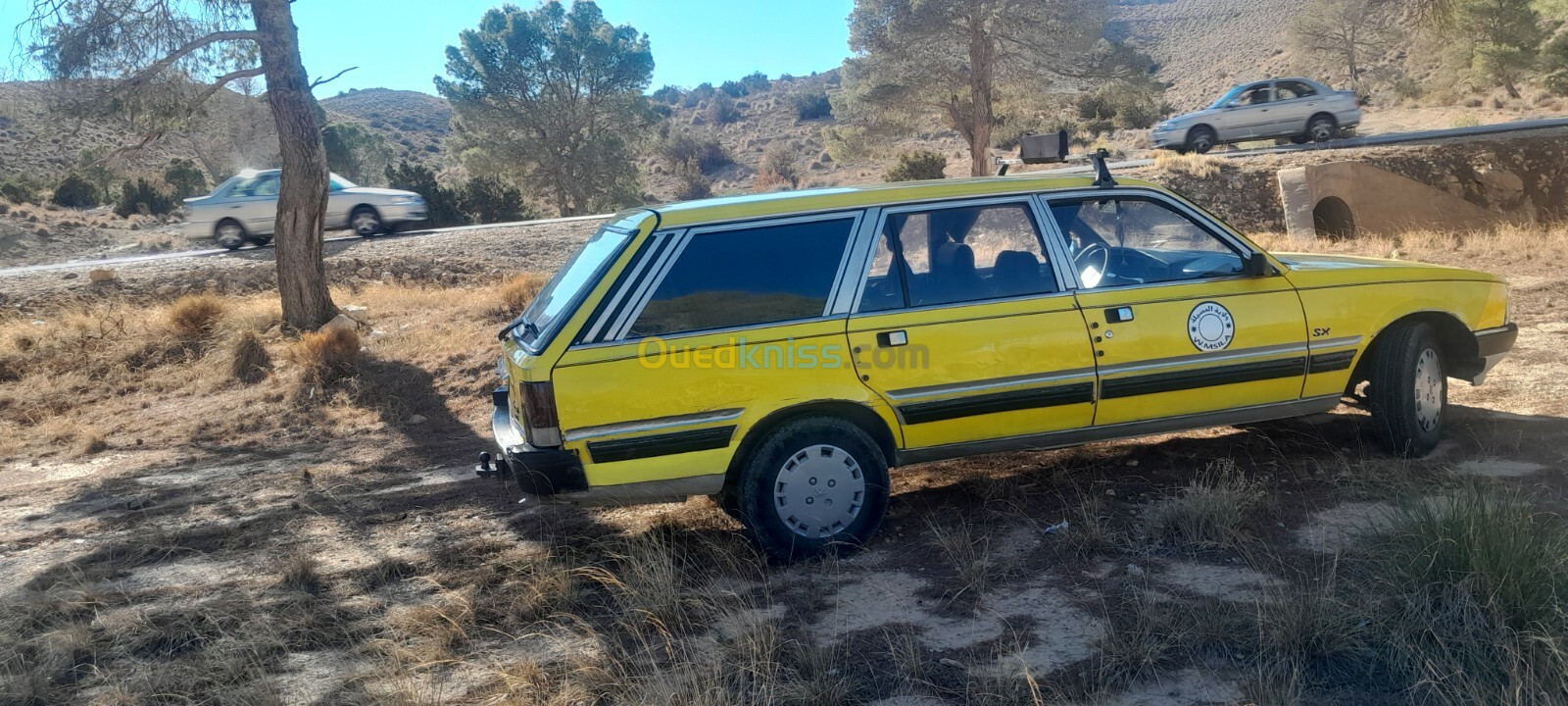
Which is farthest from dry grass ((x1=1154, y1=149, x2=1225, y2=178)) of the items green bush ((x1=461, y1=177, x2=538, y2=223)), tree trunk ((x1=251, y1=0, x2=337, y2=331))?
green bush ((x1=461, y1=177, x2=538, y2=223))

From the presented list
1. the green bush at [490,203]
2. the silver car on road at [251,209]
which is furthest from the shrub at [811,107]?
the silver car on road at [251,209]

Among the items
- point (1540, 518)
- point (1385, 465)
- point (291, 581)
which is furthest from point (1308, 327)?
point (291, 581)

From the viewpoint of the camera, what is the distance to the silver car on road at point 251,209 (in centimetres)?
1895

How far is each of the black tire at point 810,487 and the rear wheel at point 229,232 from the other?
17.6 meters

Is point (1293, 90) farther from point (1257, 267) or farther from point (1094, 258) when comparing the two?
point (1094, 258)

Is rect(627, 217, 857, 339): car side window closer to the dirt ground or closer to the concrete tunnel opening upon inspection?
the dirt ground

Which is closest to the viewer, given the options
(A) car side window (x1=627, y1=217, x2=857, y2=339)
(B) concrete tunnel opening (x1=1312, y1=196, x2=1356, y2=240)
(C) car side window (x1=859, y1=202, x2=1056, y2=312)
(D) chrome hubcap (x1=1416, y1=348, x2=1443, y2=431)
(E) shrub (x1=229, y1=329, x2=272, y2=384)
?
(A) car side window (x1=627, y1=217, x2=857, y2=339)

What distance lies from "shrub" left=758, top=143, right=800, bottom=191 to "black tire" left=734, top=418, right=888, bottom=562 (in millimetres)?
33427

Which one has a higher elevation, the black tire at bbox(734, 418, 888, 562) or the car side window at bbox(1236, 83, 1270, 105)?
the car side window at bbox(1236, 83, 1270, 105)

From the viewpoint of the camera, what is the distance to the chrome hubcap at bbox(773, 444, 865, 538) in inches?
182

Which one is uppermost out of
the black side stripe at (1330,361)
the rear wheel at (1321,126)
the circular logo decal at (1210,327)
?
the rear wheel at (1321,126)

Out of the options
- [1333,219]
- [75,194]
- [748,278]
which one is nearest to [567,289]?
[748,278]

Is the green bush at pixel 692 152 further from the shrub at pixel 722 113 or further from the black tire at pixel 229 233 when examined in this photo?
the black tire at pixel 229 233

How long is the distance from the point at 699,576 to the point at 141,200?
39.5m
